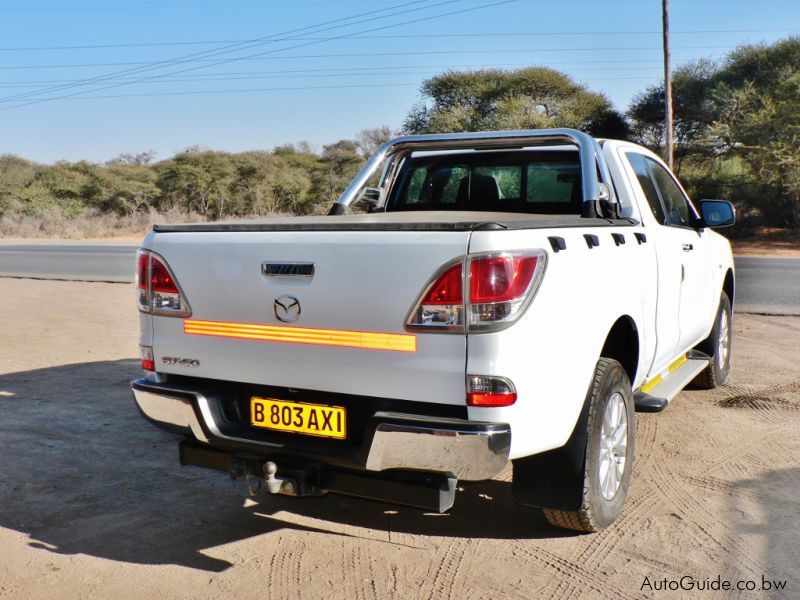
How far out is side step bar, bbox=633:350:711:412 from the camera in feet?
14.4

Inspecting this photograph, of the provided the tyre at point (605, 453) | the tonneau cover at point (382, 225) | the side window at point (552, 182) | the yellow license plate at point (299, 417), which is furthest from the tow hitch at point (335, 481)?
the side window at point (552, 182)

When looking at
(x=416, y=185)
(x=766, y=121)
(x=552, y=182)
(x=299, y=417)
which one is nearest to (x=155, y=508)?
(x=299, y=417)

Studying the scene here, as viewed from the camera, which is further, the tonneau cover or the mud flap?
the mud flap

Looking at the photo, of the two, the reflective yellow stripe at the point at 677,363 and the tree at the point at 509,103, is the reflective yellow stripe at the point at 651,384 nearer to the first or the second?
the reflective yellow stripe at the point at 677,363

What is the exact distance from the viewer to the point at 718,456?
5027 millimetres

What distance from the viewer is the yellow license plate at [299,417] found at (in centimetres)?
331

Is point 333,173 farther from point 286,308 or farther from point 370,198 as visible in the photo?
point 286,308

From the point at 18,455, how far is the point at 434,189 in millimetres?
3028

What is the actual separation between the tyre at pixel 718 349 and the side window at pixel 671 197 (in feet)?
3.41

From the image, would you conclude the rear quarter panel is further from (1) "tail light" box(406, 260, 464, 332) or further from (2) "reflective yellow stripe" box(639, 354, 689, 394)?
(2) "reflective yellow stripe" box(639, 354, 689, 394)

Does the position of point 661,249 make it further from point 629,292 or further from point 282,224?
point 282,224

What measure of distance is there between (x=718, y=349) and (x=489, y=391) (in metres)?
4.23

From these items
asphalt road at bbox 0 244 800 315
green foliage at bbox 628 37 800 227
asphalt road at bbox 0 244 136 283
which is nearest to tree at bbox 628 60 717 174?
green foliage at bbox 628 37 800 227

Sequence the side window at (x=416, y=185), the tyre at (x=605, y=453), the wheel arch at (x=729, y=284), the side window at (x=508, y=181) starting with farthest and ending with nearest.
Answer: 1. the wheel arch at (x=729, y=284)
2. the side window at (x=416, y=185)
3. the side window at (x=508, y=181)
4. the tyre at (x=605, y=453)
